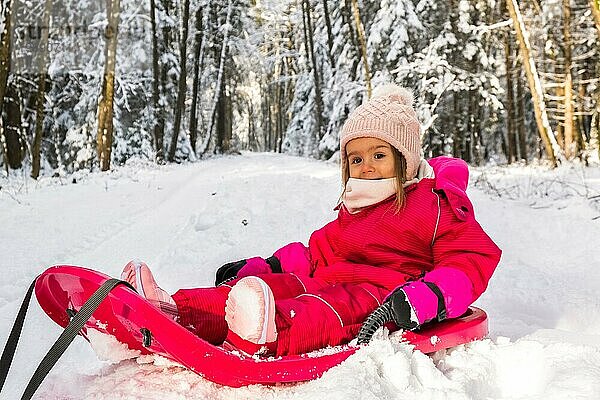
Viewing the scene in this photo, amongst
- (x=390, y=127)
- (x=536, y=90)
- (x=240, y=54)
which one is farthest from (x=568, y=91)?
(x=240, y=54)

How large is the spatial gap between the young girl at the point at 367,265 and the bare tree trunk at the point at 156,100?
15.0 m

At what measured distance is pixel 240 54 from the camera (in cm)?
2491

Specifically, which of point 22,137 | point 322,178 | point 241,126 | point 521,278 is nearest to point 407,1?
point 322,178

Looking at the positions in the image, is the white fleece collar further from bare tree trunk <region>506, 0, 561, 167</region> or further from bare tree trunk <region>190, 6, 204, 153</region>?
bare tree trunk <region>190, 6, 204, 153</region>

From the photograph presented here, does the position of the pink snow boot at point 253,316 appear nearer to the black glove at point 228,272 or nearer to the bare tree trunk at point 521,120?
the black glove at point 228,272

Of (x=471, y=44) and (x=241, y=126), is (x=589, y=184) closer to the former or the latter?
(x=471, y=44)

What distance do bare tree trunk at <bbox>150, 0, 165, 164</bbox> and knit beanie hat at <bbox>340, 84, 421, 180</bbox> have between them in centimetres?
1497

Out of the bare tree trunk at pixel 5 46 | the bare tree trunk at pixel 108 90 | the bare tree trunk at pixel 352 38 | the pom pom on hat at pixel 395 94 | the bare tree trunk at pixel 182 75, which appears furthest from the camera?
the bare tree trunk at pixel 182 75

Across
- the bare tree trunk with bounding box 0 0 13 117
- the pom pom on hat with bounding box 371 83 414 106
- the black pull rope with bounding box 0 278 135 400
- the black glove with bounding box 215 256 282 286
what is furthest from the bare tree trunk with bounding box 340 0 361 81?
the black pull rope with bounding box 0 278 135 400

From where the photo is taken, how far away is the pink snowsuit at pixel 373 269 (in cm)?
218

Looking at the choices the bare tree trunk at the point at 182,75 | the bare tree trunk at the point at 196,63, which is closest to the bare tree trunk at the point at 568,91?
the bare tree trunk at the point at 182,75

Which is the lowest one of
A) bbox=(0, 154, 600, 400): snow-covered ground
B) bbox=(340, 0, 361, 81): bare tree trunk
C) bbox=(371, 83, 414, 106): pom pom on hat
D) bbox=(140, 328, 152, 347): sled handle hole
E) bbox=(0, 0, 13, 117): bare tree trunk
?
bbox=(0, 154, 600, 400): snow-covered ground

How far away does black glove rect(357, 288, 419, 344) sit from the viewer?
6.89 feet

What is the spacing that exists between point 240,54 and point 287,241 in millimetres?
21100
